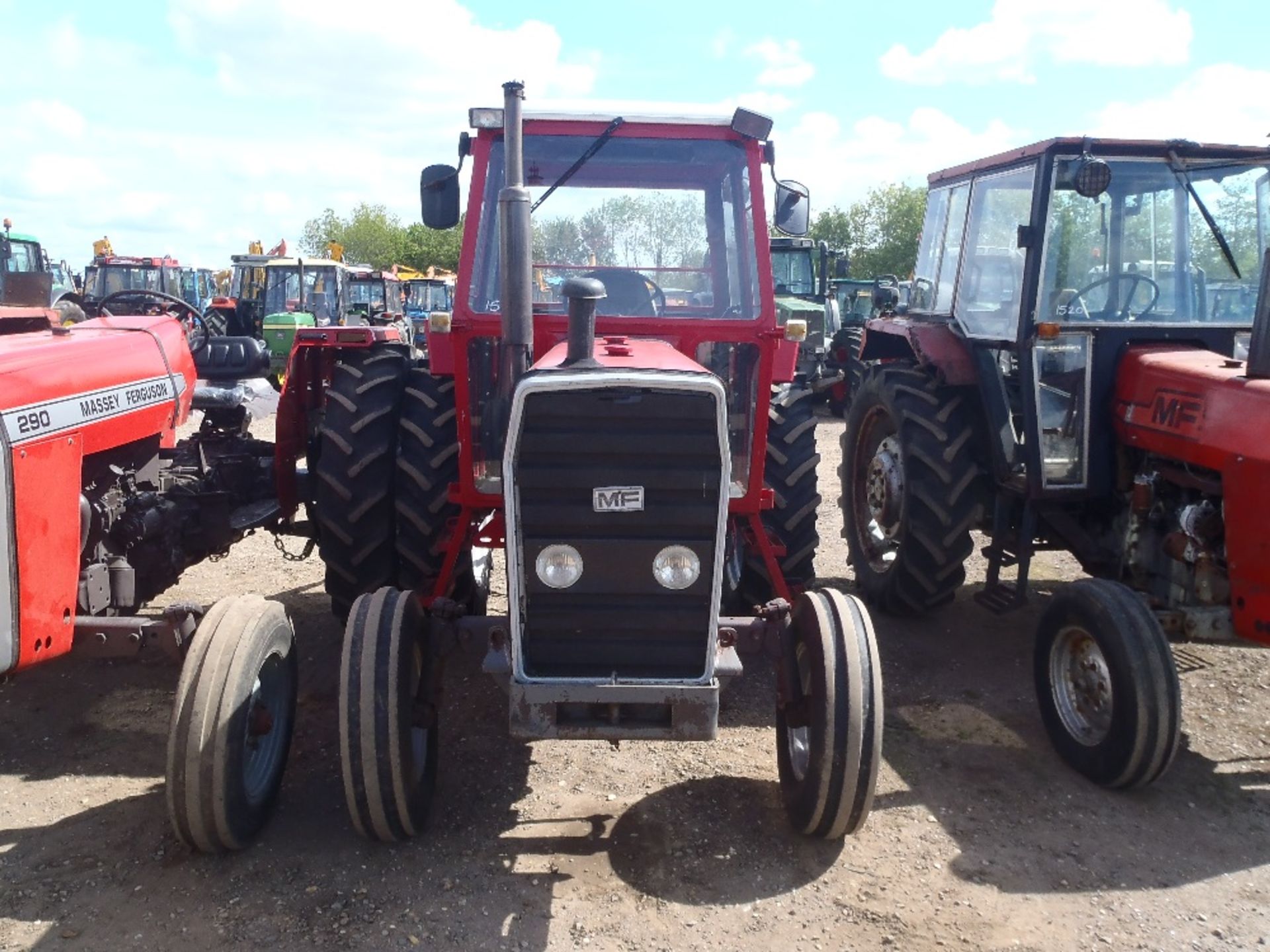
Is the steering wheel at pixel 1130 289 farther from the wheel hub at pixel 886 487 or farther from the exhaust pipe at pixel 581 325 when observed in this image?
the exhaust pipe at pixel 581 325

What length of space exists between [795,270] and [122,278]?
12.7 m

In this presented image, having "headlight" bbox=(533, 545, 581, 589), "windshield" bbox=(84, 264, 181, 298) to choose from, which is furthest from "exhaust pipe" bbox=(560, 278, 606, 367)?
"windshield" bbox=(84, 264, 181, 298)

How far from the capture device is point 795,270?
1495cm

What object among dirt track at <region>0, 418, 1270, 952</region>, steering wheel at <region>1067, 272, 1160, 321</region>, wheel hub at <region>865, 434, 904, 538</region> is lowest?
dirt track at <region>0, 418, 1270, 952</region>

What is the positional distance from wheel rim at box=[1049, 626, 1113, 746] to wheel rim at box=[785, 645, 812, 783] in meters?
1.12

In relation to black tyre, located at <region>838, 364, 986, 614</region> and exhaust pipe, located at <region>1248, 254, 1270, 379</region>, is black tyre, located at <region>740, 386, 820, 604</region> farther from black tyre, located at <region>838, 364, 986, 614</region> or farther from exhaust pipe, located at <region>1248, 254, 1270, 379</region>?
exhaust pipe, located at <region>1248, 254, 1270, 379</region>

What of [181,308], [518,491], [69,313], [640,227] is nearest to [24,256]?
[181,308]

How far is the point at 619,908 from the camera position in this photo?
2.91 meters

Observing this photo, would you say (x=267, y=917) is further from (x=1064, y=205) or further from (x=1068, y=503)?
(x=1064, y=205)

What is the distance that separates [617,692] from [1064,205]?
316cm

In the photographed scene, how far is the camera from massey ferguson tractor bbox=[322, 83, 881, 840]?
291 centimetres

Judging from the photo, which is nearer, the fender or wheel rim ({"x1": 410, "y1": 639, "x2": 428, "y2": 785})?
wheel rim ({"x1": 410, "y1": 639, "x2": 428, "y2": 785})

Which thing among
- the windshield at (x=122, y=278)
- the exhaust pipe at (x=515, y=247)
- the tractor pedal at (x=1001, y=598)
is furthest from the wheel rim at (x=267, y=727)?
the windshield at (x=122, y=278)

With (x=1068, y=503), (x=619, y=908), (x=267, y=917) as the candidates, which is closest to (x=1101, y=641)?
(x=1068, y=503)
